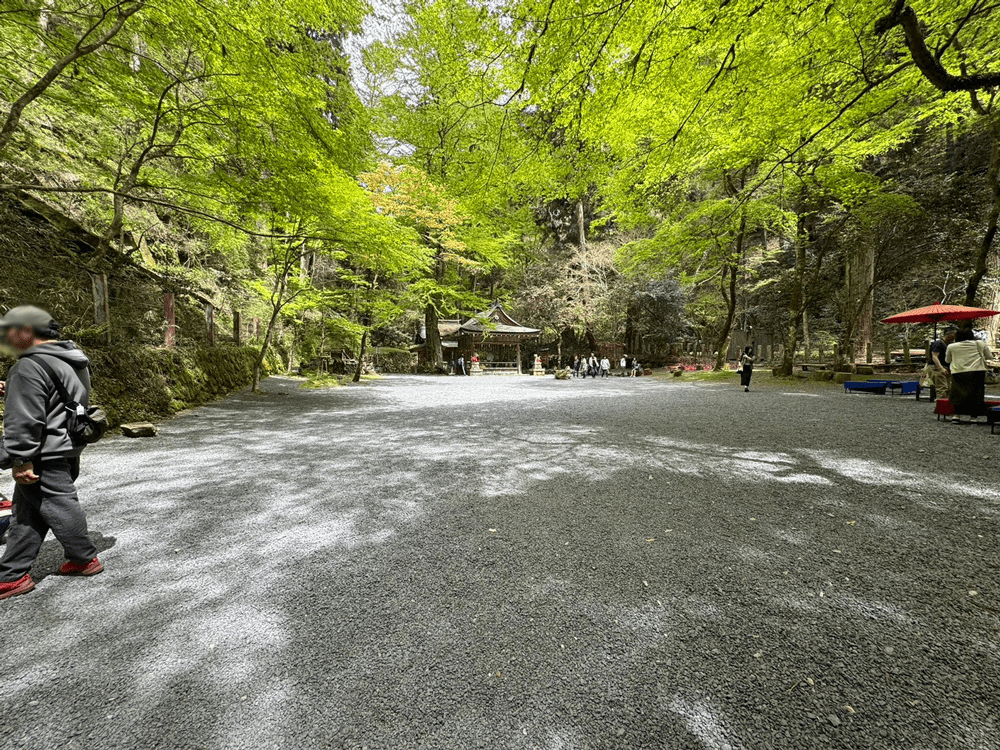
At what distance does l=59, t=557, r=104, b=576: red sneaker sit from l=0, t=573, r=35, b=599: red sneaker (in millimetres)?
128

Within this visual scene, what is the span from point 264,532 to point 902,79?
1133cm

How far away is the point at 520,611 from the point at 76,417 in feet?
8.86

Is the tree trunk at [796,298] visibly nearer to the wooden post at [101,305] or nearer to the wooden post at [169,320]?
the wooden post at [169,320]

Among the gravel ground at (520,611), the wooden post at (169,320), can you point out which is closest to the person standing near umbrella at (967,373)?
the gravel ground at (520,611)

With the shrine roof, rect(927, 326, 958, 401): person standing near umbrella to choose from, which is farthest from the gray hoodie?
the shrine roof

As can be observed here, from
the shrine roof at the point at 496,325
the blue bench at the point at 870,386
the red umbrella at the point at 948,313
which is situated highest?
the shrine roof at the point at 496,325

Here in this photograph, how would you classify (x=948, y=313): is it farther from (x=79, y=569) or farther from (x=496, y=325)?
(x=496, y=325)

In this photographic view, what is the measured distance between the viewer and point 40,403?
209cm

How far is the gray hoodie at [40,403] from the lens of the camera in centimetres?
202

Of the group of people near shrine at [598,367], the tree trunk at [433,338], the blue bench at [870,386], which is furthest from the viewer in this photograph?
the tree trunk at [433,338]

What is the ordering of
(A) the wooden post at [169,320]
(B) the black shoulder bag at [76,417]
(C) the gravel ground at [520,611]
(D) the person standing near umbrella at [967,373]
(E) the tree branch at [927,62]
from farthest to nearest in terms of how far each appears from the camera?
(A) the wooden post at [169,320] → (D) the person standing near umbrella at [967,373] → (E) the tree branch at [927,62] → (B) the black shoulder bag at [76,417] → (C) the gravel ground at [520,611]

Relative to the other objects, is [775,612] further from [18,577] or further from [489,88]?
[489,88]

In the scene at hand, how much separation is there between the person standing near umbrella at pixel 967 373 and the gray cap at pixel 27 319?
10273mm

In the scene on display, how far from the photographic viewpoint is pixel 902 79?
6668 mm
